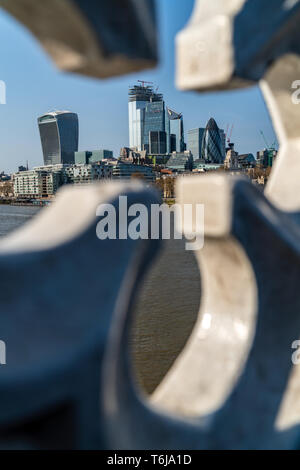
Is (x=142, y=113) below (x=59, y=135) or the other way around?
the other way around

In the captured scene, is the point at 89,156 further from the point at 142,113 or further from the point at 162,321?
the point at 162,321

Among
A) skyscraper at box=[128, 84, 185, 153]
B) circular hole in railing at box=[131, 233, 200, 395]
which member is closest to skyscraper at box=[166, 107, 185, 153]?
skyscraper at box=[128, 84, 185, 153]

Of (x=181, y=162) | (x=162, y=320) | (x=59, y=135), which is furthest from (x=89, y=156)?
(x=162, y=320)

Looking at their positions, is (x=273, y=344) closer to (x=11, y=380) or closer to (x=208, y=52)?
(x=208, y=52)

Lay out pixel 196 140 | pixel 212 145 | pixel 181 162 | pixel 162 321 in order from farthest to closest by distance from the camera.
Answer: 1. pixel 196 140
2. pixel 212 145
3. pixel 181 162
4. pixel 162 321

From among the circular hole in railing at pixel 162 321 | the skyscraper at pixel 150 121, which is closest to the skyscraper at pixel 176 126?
the skyscraper at pixel 150 121

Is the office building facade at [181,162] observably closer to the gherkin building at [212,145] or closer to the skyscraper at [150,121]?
the gherkin building at [212,145]
